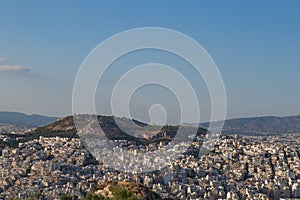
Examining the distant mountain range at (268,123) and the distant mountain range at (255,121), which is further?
the distant mountain range at (268,123)

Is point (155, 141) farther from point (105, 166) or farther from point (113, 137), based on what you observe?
point (105, 166)

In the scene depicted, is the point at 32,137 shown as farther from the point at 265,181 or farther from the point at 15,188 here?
the point at 265,181

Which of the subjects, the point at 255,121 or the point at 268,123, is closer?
the point at 268,123

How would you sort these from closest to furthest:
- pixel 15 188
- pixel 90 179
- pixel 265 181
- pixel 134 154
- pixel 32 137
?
pixel 15 188
pixel 90 179
pixel 265 181
pixel 134 154
pixel 32 137

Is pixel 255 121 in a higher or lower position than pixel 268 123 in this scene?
higher

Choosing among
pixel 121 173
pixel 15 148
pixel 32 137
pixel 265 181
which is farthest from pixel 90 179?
pixel 32 137

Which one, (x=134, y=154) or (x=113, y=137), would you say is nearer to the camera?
(x=134, y=154)

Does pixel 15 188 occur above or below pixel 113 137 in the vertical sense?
below

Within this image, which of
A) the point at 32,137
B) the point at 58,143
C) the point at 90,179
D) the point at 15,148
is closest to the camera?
the point at 90,179

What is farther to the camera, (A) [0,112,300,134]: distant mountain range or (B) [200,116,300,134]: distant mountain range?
(B) [200,116,300,134]: distant mountain range
